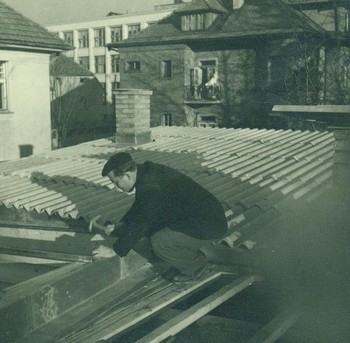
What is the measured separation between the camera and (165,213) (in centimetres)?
450

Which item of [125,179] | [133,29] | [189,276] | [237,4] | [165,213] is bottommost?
[189,276]

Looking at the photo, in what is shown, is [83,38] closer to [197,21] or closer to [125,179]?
[197,21]

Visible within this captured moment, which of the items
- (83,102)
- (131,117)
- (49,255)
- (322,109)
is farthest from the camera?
(83,102)

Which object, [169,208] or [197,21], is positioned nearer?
[169,208]

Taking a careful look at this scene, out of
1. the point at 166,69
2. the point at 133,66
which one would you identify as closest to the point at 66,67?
the point at 133,66

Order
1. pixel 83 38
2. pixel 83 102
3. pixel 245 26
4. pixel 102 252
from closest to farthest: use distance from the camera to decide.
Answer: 1. pixel 102 252
2. pixel 245 26
3. pixel 83 102
4. pixel 83 38

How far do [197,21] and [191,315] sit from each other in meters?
30.3

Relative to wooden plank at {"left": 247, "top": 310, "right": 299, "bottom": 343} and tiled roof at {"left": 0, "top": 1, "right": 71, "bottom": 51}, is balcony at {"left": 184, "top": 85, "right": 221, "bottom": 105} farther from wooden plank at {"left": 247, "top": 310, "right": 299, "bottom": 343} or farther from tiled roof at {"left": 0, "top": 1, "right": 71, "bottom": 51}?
wooden plank at {"left": 247, "top": 310, "right": 299, "bottom": 343}

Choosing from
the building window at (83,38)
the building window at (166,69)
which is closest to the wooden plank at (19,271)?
the building window at (166,69)

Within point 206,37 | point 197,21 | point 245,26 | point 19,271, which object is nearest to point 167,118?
point 206,37

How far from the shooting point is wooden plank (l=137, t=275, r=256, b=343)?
4109 millimetres

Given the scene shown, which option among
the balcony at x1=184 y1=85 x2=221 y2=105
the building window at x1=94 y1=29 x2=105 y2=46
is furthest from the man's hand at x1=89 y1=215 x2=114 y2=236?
the building window at x1=94 y1=29 x2=105 y2=46

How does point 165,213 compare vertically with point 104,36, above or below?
below

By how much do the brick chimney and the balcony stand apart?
19.8 metres
